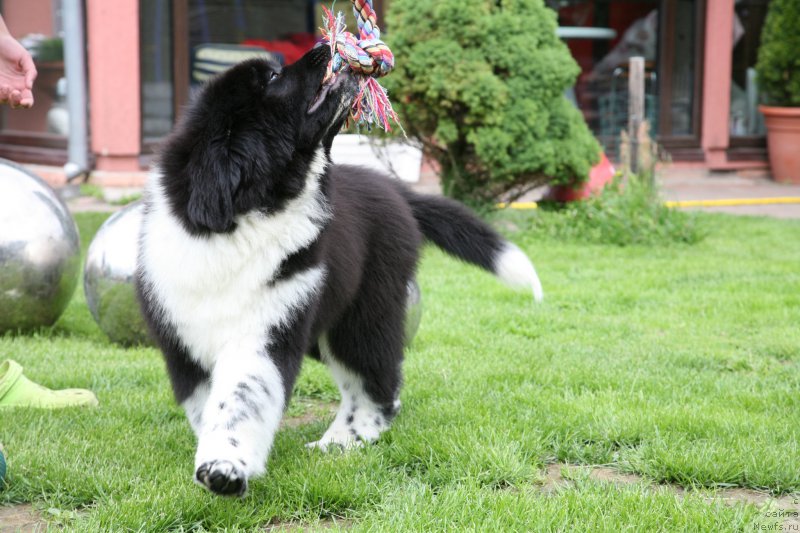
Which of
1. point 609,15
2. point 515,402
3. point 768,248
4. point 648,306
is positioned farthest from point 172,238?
point 609,15

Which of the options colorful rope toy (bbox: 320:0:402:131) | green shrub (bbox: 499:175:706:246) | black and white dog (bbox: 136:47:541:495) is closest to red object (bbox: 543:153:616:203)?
green shrub (bbox: 499:175:706:246)

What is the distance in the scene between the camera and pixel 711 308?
5652 millimetres

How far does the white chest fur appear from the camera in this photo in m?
2.86

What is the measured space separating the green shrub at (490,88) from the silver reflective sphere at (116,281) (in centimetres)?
Answer: 336

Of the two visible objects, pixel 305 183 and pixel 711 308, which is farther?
pixel 711 308

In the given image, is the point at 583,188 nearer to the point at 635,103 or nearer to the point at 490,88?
the point at 635,103

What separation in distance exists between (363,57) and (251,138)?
438mm

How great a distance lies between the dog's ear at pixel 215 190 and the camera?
278cm

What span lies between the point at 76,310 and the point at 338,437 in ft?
9.55

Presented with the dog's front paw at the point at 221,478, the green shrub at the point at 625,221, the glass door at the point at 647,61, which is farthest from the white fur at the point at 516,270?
the glass door at the point at 647,61

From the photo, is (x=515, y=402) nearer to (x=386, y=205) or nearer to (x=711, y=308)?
(x=386, y=205)

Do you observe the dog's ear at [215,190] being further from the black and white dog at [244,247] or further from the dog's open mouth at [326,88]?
the dog's open mouth at [326,88]

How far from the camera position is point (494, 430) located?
334 cm

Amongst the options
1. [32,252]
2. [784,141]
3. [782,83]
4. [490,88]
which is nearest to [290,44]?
[490,88]
